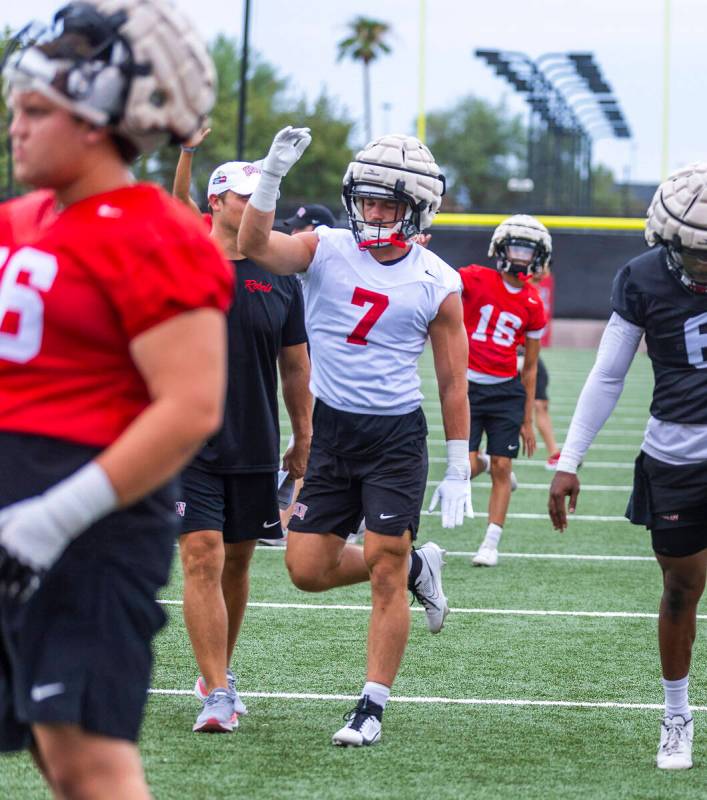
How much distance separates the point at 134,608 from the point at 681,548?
98.3 inches

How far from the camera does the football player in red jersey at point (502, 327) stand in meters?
9.27

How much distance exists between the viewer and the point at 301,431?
580 centimetres

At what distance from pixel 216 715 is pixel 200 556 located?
560 millimetres

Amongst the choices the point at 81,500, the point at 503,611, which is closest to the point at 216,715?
the point at 503,611

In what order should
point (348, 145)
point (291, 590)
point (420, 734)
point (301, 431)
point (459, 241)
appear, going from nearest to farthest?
point (420, 734) → point (301, 431) → point (291, 590) → point (459, 241) → point (348, 145)

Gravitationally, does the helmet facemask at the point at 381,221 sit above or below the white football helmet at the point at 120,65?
below

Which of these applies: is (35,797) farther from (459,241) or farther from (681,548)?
(459,241)

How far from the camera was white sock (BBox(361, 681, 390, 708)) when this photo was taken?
196 inches

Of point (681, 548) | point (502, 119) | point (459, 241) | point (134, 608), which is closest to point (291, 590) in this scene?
point (681, 548)

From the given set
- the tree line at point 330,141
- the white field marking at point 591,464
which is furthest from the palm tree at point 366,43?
the white field marking at point 591,464

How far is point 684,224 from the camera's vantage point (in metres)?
4.46

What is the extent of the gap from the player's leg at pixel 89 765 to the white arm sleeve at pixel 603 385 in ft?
8.34

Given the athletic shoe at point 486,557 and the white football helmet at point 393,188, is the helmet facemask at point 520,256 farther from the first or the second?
the white football helmet at point 393,188

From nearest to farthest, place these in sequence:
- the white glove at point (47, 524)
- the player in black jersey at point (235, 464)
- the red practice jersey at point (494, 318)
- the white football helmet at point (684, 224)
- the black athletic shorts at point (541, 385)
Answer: the white glove at point (47, 524) → the white football helmet at point (684, 224) → the player in black jersey at point (235, 464) → the red practice jersey at point (494, 318) → the black athletic shorts at point (541, 385)
